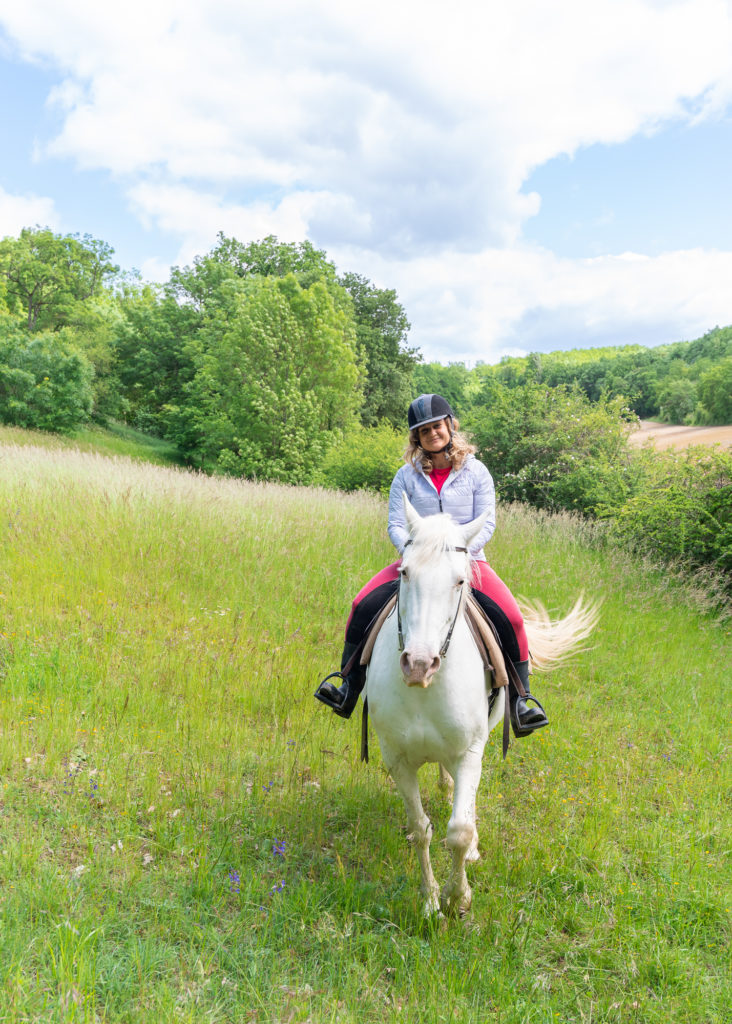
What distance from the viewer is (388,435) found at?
18.9 metres

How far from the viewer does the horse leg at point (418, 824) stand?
303cm

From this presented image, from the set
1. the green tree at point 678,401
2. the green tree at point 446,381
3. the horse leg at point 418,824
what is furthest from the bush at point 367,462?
the green tree at point 446,381

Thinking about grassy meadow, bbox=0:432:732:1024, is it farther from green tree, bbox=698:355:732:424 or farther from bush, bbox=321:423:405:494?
green tree, bbox=698:355:732:424

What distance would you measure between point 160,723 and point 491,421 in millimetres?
12269

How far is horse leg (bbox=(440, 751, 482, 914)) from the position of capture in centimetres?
278

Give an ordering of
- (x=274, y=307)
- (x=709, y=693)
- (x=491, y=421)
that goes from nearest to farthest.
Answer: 1. (x=709, y=693)
2. (x=491, y=421)
3. (x=274, y=307)

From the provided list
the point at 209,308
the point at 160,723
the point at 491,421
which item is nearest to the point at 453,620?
the point at 160,723

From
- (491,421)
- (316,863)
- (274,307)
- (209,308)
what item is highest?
(209,308)

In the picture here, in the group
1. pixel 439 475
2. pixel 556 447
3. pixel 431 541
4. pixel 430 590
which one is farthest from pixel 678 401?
pixel 430 590

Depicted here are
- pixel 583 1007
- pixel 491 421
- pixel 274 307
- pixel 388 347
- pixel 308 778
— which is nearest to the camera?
pixel 583 1007

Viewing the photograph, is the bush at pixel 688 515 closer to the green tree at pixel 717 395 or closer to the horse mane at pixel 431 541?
the horse mane at pixel 431 541

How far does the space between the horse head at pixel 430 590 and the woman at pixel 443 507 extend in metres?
0.76

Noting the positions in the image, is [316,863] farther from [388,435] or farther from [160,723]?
[388,435]

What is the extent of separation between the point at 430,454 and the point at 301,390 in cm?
2080
